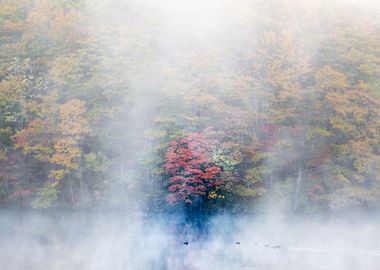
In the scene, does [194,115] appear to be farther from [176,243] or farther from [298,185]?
[176,243]

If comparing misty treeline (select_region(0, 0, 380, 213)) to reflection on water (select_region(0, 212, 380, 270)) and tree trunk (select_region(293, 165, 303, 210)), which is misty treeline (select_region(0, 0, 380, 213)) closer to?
tree trunk (select_region(293, 165, 303, 210))

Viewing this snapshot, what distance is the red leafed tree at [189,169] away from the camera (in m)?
18.4

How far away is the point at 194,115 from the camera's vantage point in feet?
62.5

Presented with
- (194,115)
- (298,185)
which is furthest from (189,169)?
(298,185)

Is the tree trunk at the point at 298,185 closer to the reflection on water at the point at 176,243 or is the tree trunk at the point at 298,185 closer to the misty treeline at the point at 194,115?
the misty treeline at the point at 194,115

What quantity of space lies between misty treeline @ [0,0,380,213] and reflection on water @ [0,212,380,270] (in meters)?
0.58

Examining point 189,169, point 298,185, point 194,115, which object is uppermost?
point 194,115

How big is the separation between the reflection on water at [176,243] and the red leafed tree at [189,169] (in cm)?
86

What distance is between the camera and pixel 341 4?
827 inches

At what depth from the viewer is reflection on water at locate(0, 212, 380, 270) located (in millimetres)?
16531

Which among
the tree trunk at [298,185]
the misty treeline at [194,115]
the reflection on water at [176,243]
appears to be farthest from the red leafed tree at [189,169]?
the tree trunk at [298,185]

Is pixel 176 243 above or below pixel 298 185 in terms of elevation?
below

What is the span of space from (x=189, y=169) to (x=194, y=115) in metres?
1.81

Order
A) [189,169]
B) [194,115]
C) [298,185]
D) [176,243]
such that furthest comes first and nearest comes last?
[194,115]
[298,185]
[189,169]
[176,243]
